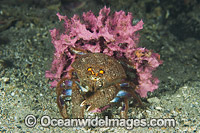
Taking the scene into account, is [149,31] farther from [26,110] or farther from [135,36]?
[26,110]

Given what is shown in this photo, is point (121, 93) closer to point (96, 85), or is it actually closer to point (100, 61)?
point (96, 85)

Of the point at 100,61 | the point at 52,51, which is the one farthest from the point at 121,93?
the point at 52,51

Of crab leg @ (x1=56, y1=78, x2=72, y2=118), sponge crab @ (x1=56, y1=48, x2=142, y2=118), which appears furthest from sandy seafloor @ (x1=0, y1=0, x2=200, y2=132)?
sponge crab @ (x1=56, y1=48, x2=142, y2=118)

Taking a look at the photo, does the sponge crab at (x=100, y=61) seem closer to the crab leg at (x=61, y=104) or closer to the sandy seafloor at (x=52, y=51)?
the crab leg at (x=61, y=104)

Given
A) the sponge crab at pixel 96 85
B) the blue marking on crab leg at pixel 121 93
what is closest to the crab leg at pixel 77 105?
the sponge crab at pixel 96 85

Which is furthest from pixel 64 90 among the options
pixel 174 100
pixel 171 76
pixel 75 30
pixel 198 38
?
pixel 198 38

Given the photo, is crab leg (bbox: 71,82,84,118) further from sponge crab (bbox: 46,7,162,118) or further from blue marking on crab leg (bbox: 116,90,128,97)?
blue marking on crab leg (bbox: 116,90,128,97)

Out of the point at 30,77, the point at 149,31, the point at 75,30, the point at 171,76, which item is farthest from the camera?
the point at 149,31
